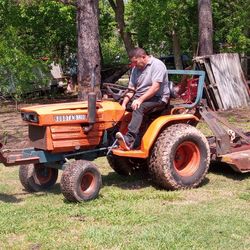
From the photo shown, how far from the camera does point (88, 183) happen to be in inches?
259

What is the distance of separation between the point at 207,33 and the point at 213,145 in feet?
27.8

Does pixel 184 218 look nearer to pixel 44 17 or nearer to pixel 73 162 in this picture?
pixel 73 162

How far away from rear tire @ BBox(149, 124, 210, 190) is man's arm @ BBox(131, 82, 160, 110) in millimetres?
519

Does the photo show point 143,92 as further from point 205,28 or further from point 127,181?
point 205,28

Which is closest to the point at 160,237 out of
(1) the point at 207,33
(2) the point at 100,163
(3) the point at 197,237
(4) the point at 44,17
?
(3) the point at 197,237

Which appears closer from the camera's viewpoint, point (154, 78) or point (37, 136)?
point (37, 136)

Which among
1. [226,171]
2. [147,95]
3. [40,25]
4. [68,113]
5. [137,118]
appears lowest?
[226,171]

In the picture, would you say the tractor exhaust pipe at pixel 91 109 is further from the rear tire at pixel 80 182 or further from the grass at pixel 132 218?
the grass at pixel 132 218

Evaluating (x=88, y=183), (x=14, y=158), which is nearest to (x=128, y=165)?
(x=88, y=183)

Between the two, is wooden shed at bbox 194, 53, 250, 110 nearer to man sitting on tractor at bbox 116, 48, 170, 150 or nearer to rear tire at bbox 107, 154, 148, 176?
rear tire at bbox 107, 154, 148, 176

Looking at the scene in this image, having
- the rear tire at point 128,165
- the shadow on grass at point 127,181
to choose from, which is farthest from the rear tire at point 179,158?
the rear tire at point 128,165

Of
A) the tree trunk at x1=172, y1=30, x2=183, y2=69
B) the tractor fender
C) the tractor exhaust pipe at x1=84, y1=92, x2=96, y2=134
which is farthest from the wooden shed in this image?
the tree trunk at x1=172, y1=30, x2=183, y2=69

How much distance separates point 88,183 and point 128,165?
1.37 m

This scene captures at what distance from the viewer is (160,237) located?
16.7 ft
